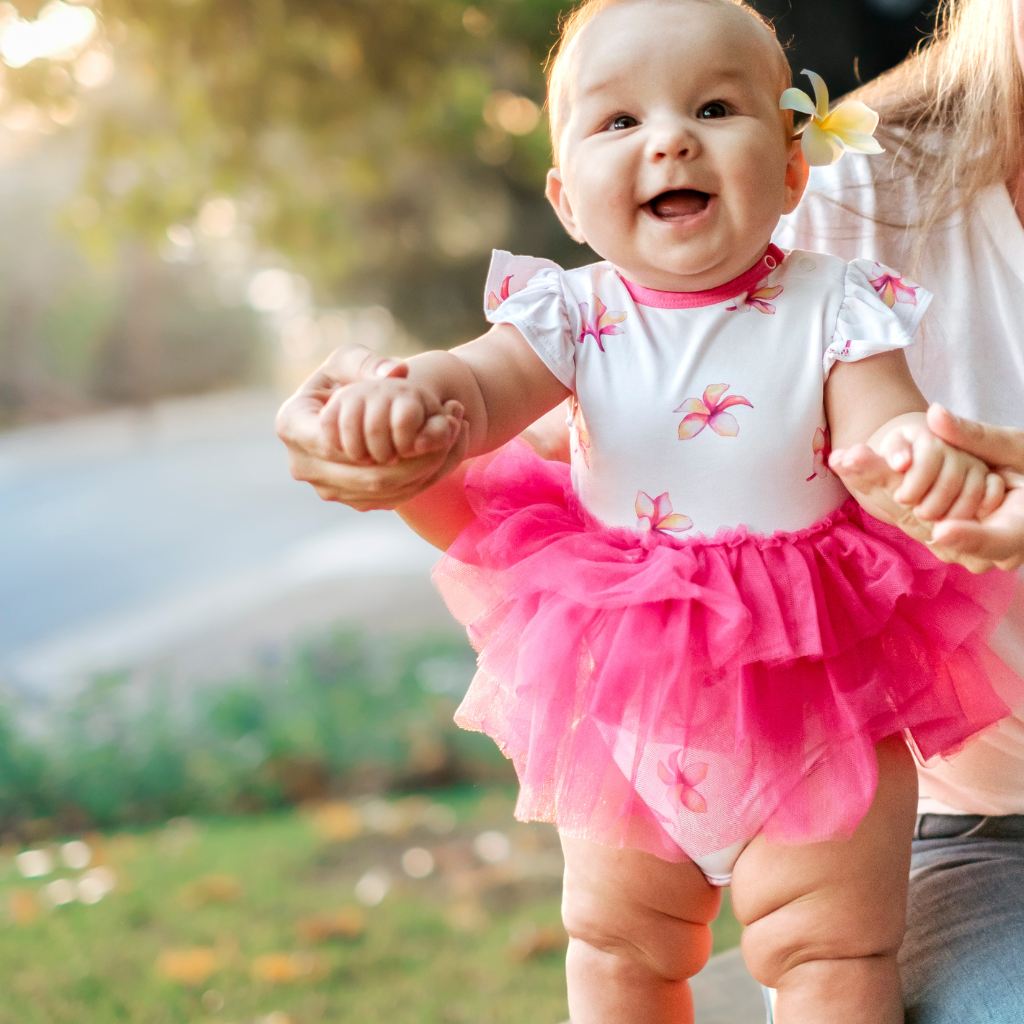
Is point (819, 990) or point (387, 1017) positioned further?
point (387, 1017)

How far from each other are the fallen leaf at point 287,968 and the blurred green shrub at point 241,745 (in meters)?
0.97

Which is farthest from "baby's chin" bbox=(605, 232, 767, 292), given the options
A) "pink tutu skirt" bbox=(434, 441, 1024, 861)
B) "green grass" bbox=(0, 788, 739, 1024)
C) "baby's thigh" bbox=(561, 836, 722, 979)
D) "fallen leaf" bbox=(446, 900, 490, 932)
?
"fallen leaf" bbox=(446, 900, 490, 932)

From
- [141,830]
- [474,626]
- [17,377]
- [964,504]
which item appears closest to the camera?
[964,504]

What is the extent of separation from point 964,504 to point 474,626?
0.41m

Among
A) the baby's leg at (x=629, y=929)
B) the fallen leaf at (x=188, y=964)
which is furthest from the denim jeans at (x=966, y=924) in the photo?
the fallen leaf at (x=188, y=964)

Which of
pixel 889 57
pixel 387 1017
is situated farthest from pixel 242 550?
pixel 889 57

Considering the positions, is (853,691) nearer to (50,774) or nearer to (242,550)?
(50,774)

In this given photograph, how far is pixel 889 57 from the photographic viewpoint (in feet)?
6.91

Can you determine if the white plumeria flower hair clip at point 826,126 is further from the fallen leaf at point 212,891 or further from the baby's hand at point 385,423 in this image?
the fallen leaf at point 212,891

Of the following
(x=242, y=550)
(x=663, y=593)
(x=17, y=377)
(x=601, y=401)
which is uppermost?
(x=601, y=401)

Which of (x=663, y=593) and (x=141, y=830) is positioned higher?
(x=663, y=593)

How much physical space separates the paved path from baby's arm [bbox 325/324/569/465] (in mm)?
3309

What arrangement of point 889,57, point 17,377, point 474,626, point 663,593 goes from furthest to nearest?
point 17,377, point 889,57, point 474,626, point 663,593

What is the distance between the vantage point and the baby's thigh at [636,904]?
0.93m
